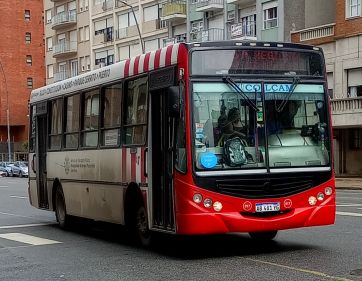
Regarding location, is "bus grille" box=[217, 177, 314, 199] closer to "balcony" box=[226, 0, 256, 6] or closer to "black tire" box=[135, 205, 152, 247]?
"black tire" box=[135, 205, 152, 247]

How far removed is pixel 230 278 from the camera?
28.4 ft

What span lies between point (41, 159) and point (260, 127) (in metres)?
7.99

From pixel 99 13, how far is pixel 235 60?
59184 mm

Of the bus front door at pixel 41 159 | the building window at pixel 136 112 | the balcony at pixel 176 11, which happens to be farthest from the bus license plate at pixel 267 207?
the balcony at pixel 176 11

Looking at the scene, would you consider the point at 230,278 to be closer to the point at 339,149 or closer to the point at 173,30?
the point at 339,149

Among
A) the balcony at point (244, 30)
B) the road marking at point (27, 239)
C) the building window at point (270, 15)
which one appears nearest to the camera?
the road marking at point (27, 239)

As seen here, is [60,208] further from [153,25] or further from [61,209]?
[153,25]

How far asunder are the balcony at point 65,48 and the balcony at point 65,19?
1871mm

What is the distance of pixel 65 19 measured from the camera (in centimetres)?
7400

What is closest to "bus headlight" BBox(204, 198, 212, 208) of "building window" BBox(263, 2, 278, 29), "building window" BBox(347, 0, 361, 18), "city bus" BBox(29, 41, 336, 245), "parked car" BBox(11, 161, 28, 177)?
"city bus" BBox(29, 41, 336, 245)

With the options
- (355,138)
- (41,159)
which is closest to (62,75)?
(355,138)

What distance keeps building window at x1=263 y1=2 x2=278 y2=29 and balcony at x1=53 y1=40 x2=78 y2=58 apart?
102 feet

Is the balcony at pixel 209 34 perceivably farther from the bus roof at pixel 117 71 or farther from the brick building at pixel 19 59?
the brick building at pixel 19 59

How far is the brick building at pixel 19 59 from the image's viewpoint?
98000 millimetres
